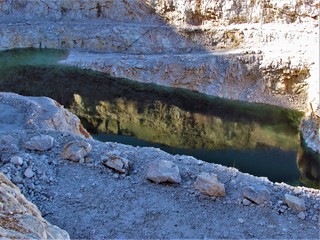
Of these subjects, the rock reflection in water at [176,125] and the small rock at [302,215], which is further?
the rock reflection in water at [176,125]

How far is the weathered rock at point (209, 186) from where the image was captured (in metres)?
8.32

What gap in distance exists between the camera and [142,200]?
833cm

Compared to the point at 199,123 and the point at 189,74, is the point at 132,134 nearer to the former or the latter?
the point at 199,123

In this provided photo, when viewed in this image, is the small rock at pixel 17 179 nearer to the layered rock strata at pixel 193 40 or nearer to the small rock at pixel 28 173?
the small rock at pixel 28 173

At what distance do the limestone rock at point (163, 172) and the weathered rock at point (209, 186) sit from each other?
0.51 m

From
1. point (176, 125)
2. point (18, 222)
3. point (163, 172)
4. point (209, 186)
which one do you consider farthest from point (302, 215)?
point (176, 125)

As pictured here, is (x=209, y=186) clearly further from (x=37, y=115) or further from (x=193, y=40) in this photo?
(x=193, y=40)

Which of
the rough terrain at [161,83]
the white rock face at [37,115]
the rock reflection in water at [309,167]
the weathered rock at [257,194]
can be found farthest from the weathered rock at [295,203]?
the white rock face at [37,115]

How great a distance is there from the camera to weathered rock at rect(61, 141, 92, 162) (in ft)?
29.9

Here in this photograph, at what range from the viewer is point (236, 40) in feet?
91.5

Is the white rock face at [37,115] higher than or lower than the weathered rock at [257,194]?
lower

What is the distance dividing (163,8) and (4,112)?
2115cm

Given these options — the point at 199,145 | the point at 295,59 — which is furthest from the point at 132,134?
the point at 295,59

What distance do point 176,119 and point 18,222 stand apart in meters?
16.9
